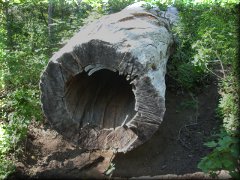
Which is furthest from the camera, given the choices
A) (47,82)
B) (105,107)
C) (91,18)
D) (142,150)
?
(91,18)

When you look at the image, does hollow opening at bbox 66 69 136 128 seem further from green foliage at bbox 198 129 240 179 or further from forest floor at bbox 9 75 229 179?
green foliage at bbox 198 129 240 179

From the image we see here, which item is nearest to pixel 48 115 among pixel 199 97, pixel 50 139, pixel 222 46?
pixel 50 139

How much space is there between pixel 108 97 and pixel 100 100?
5.3 inches

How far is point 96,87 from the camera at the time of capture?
16.1 ft

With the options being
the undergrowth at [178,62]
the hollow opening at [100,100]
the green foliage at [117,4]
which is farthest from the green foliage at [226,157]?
the green foliage at [117,4]

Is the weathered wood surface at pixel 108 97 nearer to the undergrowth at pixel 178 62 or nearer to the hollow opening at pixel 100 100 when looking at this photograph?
the hollow opening at pixel 100 100

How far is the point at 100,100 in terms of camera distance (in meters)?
4.81

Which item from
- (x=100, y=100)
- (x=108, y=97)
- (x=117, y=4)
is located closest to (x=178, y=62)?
(x=108, y=97)

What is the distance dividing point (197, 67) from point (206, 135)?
1.26m

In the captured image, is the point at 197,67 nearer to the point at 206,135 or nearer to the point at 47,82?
the point at 206,135

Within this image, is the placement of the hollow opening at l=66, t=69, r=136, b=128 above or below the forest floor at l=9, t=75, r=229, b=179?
above

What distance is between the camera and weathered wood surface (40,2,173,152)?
3.78 metres

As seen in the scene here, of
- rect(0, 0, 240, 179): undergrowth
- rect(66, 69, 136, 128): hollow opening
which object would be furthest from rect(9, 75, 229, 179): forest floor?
rect(66, 69, 136, 128): hollow opening

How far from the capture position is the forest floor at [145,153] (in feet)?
13.5
